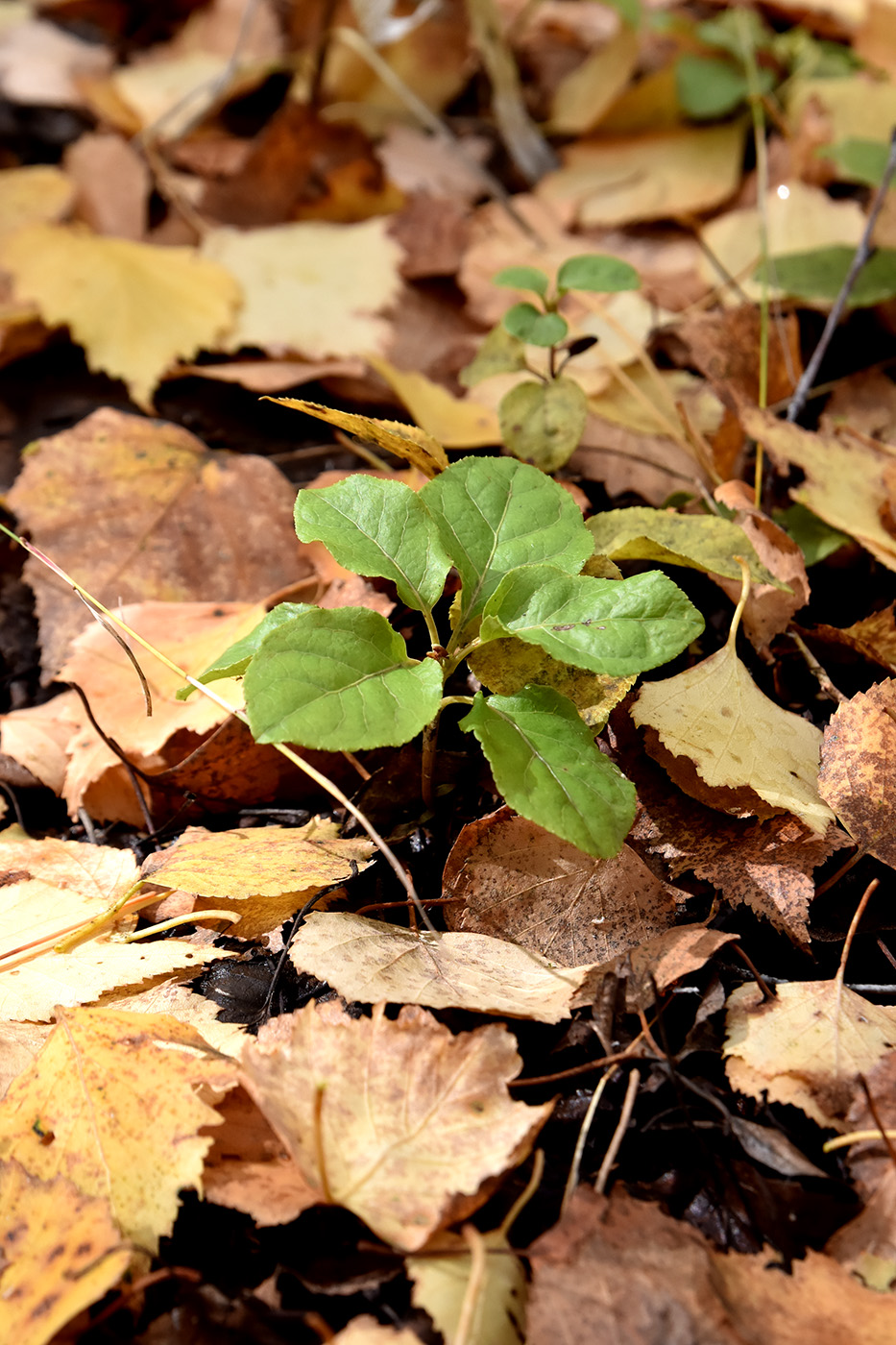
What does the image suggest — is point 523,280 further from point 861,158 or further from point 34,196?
point 34,196

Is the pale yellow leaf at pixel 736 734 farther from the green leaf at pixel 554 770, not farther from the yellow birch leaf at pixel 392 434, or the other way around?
the yellow birch leaf at pixel 392 434

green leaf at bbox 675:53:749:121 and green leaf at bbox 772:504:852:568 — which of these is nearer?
green leaf at bbox 772:504:852:568

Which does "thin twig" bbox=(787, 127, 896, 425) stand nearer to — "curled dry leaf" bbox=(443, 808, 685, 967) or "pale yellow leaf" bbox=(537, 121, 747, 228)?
"pale yellow leaf" bbox=(537, 121, 747, 228)

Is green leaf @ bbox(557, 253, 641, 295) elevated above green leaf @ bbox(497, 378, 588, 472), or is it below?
above

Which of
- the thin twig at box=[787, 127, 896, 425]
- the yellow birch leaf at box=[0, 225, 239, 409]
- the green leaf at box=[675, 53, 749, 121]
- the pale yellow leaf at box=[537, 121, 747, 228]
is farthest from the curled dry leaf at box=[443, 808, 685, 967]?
the green leaf at box=[675, 53, 749, 121]

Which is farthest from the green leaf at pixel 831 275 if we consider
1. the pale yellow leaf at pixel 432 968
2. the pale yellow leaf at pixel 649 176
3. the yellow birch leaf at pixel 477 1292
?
the yellow birch leaf at pixel 477 1292
